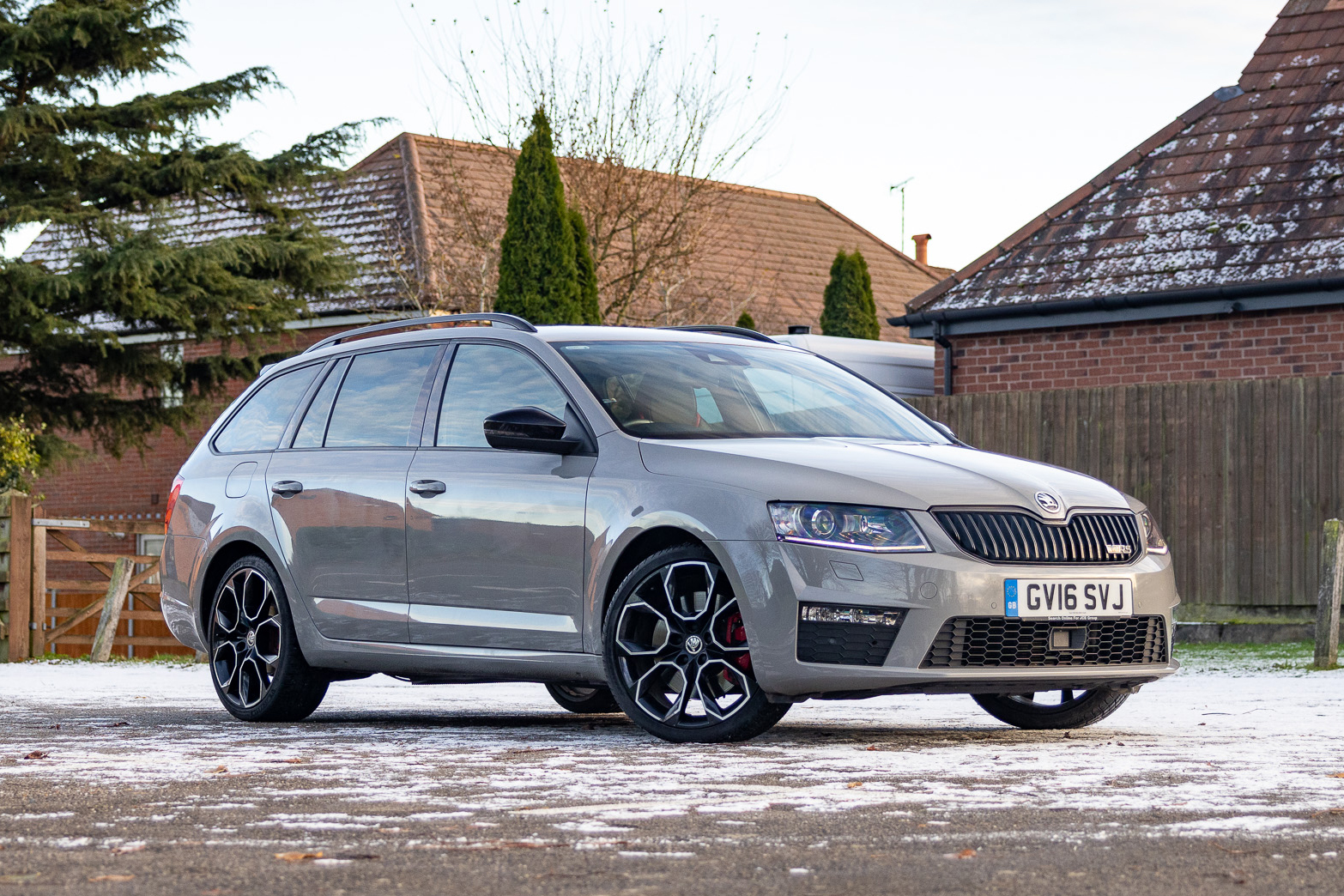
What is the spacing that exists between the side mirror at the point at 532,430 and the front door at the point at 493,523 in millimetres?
76

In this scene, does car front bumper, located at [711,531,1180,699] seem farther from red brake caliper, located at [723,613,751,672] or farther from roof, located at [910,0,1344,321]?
roof, located at [910,0,1344,321]

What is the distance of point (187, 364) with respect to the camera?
2655cm

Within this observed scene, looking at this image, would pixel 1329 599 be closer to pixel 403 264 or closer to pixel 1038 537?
pixel 1038 537

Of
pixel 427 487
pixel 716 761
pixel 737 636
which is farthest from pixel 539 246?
pixel 716 761

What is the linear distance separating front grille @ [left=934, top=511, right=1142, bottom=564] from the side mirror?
154 centimetres

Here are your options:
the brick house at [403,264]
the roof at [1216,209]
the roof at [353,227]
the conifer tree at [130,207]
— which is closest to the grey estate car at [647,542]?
the roof at [1216,209]

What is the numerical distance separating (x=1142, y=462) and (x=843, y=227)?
3077 cm

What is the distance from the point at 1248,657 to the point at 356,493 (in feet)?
24.0

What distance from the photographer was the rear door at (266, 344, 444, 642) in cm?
852

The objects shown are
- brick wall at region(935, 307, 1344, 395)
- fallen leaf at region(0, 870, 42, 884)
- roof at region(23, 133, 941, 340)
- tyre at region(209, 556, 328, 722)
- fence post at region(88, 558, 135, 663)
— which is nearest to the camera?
fallen leaf at region(0, 870, 42, 884)

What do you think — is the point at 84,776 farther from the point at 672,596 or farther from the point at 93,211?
the point at 93,211

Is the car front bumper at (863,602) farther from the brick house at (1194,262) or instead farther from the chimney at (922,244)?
the chimney at (922,244)

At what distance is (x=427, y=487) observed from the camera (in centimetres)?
832

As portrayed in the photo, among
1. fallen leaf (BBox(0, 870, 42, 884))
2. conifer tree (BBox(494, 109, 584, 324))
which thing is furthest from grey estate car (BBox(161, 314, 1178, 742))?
conifer tree (BBox(494, 109, 584, 324))
